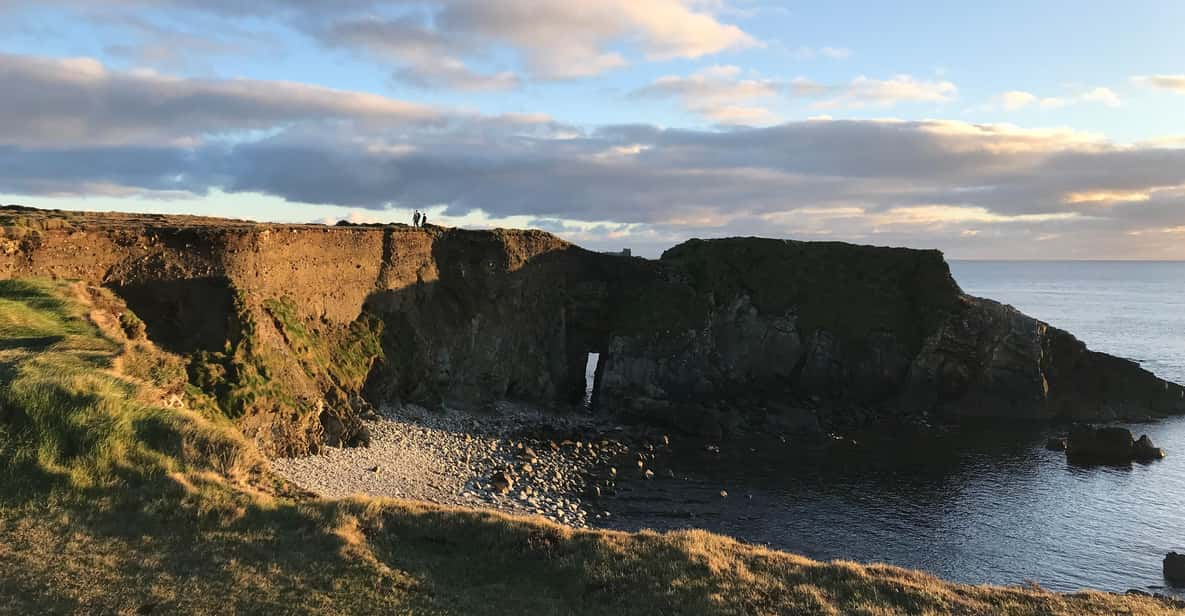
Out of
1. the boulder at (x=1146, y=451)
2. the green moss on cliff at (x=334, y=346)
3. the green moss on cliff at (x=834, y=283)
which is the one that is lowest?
the boulder at (x=1146, y=451)

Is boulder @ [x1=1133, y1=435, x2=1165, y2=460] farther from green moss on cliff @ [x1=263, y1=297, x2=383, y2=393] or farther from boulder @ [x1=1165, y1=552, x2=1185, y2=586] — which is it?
green moss on cliff @ [x1=263, y1=297, x2=383, y2=393]

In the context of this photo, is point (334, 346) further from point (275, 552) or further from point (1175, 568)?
point (1175, 568)

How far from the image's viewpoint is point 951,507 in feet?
128

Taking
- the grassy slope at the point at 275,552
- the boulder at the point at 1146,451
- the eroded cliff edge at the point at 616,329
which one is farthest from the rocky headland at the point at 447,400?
the boulder at the point at 1146,451

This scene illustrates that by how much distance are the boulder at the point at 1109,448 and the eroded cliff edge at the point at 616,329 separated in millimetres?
10540

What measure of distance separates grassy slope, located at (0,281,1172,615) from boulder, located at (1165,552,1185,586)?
13314 mm

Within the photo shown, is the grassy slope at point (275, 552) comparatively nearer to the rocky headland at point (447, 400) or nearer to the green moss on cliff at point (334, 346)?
the rocky headland at point (447, 400)

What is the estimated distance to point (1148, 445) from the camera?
49500 mm

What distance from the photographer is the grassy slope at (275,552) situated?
14.5m

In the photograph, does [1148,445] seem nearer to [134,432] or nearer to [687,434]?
[687,434]

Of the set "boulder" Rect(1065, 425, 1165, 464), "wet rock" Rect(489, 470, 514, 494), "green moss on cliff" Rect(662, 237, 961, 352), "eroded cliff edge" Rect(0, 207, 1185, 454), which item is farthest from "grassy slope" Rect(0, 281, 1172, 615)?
"green moss on cliff" Rect(662, 237, 961, 352)

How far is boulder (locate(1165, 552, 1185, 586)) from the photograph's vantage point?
3044 centimetres

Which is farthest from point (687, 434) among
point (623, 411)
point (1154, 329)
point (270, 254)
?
point (1154, 329)

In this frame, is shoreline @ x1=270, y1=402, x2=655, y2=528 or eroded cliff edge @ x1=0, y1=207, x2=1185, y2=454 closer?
shoreline @ x1=270, y1=402, x2=655, y2=528
